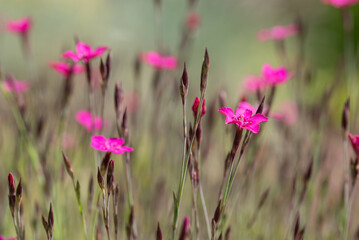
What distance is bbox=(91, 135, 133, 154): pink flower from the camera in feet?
2.89

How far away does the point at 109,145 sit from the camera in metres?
0.92

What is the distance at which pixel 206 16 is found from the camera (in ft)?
23.9

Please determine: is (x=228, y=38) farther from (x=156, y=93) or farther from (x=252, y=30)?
(x=156, y=93)

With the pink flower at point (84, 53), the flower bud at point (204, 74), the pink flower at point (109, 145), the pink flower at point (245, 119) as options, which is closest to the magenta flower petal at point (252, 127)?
the pink flower at point (245, 119)

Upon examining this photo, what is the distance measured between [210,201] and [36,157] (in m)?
0.78

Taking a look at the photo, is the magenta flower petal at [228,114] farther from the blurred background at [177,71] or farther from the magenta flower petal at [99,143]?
the blurred background at [177,71]

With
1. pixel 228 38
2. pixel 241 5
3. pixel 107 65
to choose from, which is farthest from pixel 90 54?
pixel 241 5

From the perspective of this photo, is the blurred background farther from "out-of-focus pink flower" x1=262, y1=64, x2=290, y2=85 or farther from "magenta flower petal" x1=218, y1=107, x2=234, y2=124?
"magenta flower petal" x1=218, y1=107, x2=234, y2=124

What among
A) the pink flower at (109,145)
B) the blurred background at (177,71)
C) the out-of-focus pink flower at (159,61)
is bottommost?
the blurred background at (177,71)

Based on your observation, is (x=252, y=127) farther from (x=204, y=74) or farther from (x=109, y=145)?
(x=109, y=145)

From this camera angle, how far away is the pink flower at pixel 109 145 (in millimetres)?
881

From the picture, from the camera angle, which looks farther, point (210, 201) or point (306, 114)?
point (210, 201)

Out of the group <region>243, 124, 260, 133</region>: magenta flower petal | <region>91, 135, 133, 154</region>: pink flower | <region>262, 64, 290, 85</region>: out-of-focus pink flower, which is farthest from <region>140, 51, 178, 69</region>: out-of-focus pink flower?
<region>243, 124, 260, 133</region>: magenta flower petal

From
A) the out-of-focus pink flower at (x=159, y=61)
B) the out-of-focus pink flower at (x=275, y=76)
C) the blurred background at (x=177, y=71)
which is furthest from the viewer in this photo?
the blurred background at (x=177, y=71)
